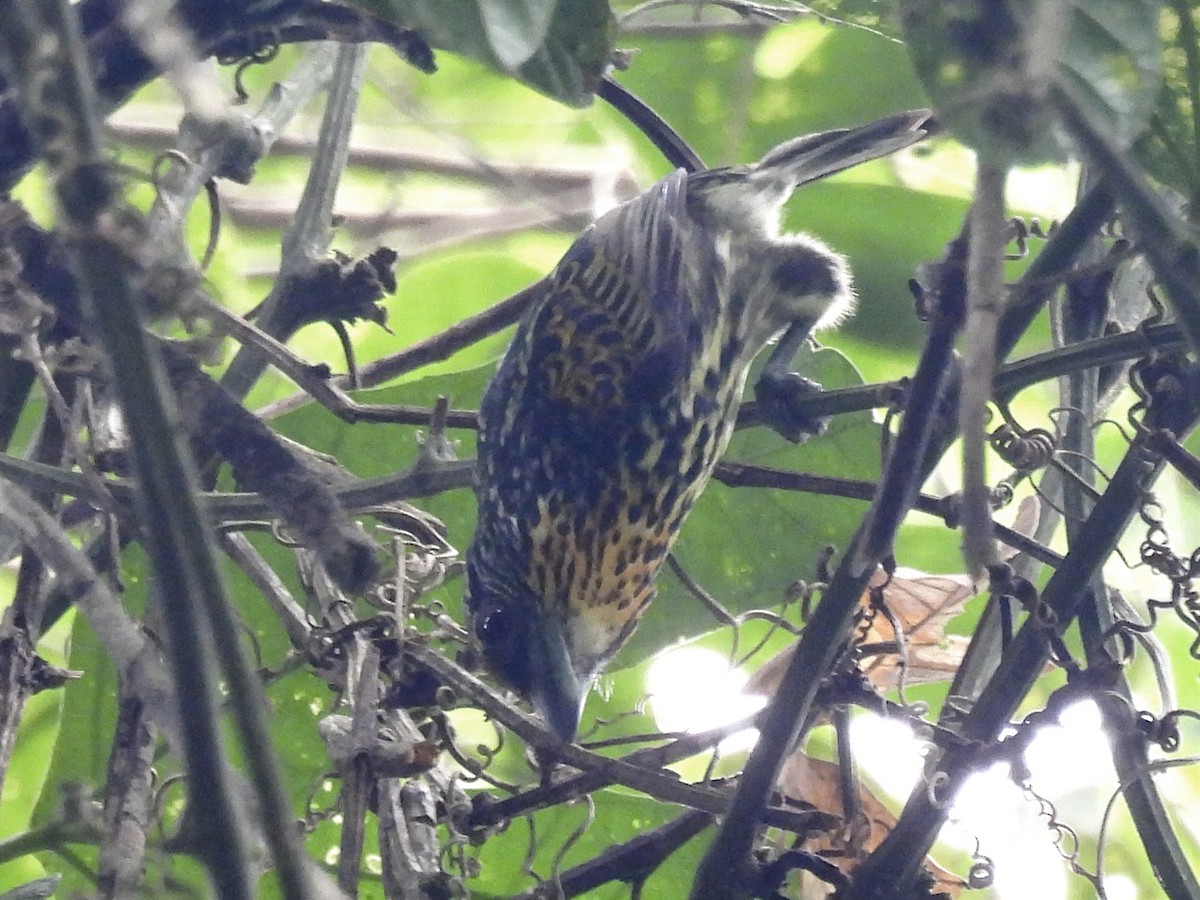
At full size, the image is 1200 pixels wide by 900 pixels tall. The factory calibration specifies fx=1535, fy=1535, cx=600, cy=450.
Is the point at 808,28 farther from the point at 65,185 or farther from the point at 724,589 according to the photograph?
the point at 65,185

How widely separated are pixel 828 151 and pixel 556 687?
0.80 m

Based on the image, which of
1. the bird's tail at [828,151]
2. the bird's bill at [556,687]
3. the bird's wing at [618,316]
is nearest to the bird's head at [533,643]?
the bird's bill at [556,687]

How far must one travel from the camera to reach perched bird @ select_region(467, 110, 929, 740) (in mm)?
1853

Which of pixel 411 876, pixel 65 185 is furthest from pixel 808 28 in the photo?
pixel 65 185

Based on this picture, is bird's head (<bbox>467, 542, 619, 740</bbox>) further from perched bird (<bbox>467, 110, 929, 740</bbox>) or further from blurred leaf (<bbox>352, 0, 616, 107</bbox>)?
blurred leaf (<bbox>352, 0, 616, 107</bbox>)

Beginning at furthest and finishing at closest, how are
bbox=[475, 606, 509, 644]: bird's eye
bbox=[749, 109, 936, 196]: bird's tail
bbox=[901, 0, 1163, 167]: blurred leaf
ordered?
bbox=[749, 109, 936, 196]: bird's tail, bbox=[475, 606, 509, 644]: bird's eye, bbox=[901, 0, 1163, 167]: blurred leaf

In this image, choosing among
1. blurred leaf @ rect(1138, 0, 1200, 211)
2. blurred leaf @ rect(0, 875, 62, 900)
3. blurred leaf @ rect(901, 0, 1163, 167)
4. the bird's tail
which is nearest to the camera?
blurred leaf @ rect(901, 0, 1163, 167)

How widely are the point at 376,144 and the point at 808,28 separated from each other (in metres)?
1.33

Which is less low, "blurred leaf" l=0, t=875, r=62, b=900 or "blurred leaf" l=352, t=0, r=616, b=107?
"blurred leaf" l=352, t=0, r=616, b=107

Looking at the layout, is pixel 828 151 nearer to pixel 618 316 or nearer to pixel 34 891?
pixel 618 316

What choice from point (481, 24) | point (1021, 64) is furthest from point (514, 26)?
point (1021, 64)

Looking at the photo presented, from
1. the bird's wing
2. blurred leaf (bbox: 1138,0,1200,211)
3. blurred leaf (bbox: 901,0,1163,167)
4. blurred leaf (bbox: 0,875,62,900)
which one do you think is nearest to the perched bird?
the bird's wing

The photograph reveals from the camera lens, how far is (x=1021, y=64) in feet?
2.27

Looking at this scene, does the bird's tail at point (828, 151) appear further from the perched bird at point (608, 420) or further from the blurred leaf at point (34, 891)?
the blurred leaf at point (34, 891)
